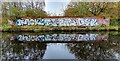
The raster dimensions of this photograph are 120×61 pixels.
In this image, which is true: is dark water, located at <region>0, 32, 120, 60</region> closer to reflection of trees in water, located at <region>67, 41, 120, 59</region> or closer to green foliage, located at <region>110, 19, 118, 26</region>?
reflection of trees in water, located at <region>67, 41, 120, 59</region>

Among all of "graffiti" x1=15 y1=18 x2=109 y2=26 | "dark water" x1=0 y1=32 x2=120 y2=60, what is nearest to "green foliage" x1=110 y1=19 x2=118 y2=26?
"graffiti" x1=15 y1=18 x2=109 y2=26

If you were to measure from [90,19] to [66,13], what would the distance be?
1.67 meters

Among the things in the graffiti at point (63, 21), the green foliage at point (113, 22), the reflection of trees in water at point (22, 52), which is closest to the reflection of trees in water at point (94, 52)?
the reflection of trees in water at point (22, 52)

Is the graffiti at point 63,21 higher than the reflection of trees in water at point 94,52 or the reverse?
the reverse

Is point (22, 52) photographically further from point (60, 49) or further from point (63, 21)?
point (63, 21)

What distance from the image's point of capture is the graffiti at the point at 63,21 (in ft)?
45.8

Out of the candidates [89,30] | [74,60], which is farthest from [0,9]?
[74,60]

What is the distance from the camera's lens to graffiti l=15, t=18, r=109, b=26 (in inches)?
549

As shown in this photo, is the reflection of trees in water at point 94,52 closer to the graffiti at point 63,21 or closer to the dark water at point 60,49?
the dark water at point 60,49

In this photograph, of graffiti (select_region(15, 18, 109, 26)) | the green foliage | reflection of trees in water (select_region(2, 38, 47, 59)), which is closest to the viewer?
reflection of trees in water (select_region(2, 38, 47, 59))

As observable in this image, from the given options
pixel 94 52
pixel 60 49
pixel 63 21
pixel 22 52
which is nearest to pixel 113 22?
pixel 63 21

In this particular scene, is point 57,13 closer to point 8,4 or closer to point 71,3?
point 71,3

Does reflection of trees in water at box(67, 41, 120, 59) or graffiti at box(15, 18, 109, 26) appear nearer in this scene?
reflection of trees in water at box(67, 41, 120, 59)

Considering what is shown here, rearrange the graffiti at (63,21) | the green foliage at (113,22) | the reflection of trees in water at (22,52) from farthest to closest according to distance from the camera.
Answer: the green foliage at (113,22) < the graffiti at (63,21) < the reflection of trees in water at (22,52)
